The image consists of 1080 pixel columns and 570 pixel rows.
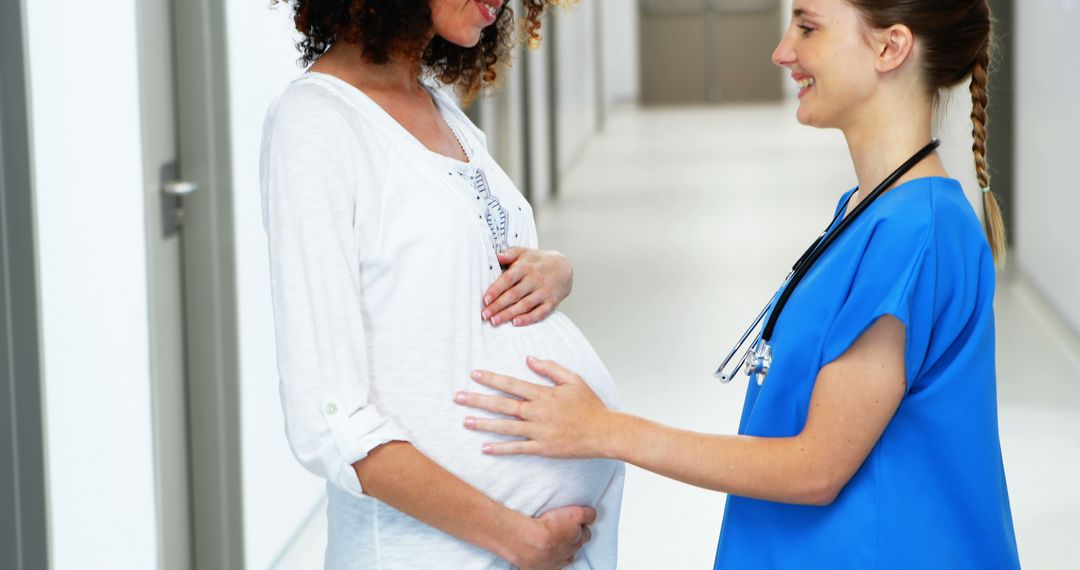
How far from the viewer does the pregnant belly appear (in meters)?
1.30

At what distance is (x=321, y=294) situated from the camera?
120 centimetres

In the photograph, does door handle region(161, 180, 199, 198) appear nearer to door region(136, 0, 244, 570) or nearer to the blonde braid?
door region(136, 0, 244, 570)

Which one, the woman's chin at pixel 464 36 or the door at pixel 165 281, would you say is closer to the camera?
the woman's chin at pixel 464 36

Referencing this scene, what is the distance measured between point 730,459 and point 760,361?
0.36ft

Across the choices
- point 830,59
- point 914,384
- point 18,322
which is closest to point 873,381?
point 914,384

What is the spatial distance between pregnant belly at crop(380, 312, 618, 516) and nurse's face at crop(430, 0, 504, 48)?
0.33 meters

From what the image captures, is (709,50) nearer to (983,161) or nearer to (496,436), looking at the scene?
(983,161)

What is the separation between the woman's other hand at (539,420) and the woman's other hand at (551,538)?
0.08 metres

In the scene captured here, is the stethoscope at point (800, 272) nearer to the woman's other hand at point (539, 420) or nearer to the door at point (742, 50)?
the woman's other hand at point (539, 420)

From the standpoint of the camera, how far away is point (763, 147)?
1179 centimetres

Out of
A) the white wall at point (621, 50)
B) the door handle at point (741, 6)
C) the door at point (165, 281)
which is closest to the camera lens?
the door at point (165, 281)

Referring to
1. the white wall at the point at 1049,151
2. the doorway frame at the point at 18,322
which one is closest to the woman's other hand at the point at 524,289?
the doorway frame at the point at 18,322

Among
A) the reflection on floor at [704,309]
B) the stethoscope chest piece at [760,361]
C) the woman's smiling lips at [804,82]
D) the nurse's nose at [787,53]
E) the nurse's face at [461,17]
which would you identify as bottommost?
the reflection on floor at [704,309]

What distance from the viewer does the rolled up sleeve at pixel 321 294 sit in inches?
47.3
